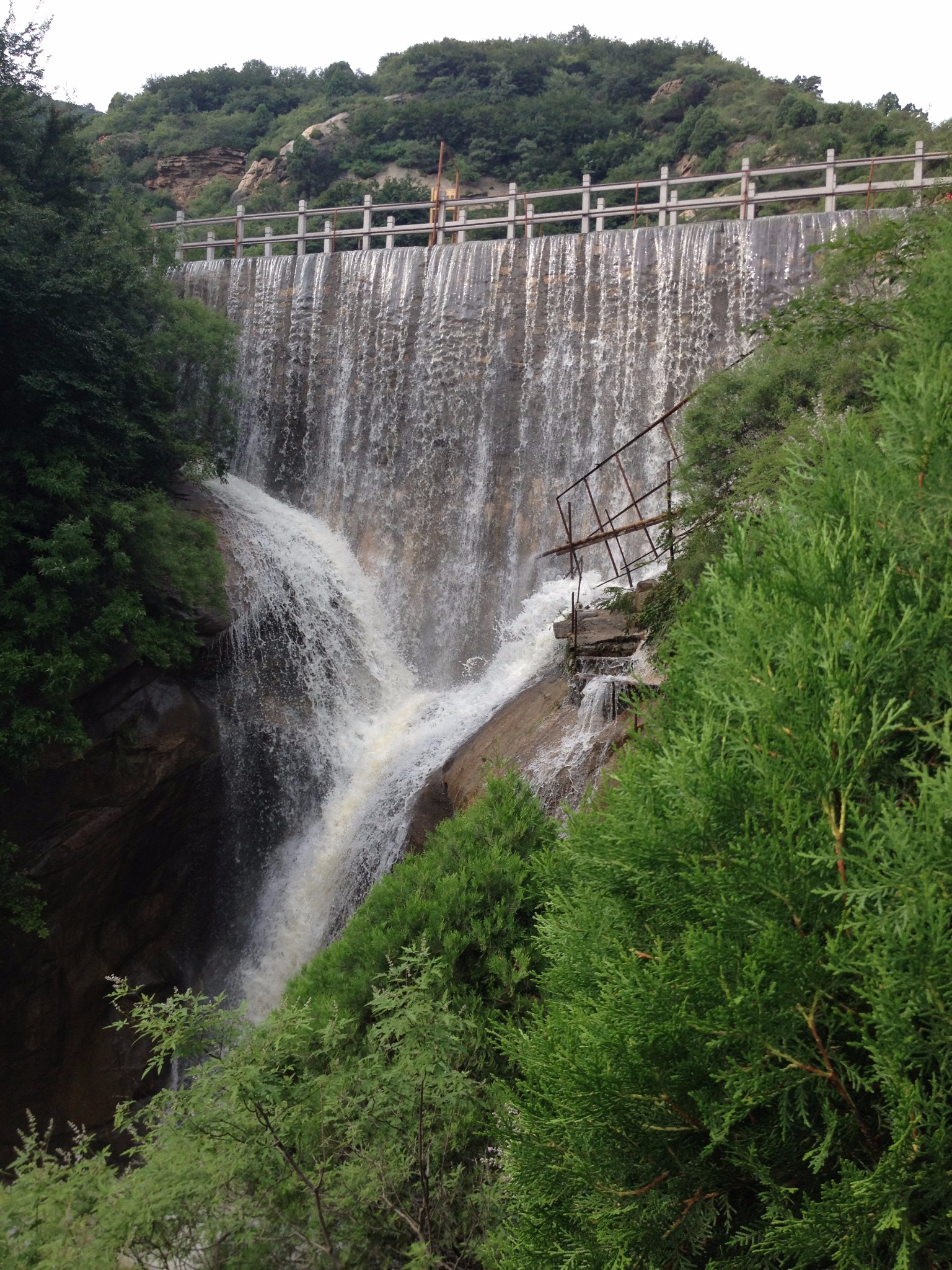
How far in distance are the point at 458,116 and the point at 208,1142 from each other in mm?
41146

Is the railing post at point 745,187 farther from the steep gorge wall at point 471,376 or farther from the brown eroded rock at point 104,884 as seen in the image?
the brown eroded rock at point 104,884

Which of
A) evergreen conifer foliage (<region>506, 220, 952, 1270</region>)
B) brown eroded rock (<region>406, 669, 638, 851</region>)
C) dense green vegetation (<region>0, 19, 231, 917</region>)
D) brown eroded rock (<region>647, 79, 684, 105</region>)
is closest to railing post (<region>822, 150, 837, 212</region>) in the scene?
brown eroded rock (<region>406, 669, 638, 851</region>)

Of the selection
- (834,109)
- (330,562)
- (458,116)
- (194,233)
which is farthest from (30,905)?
(458,116)

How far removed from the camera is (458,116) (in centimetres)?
3791

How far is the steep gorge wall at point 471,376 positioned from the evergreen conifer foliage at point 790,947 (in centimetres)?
1268

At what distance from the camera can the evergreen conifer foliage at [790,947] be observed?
244cm

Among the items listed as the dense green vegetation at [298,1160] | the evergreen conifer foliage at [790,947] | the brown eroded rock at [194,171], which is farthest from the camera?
the brown eroded rock at [194,171]

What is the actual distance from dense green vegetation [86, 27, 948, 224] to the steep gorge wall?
48.5ft

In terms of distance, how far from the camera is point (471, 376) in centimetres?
1808

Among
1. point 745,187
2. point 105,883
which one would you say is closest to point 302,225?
point 745,187

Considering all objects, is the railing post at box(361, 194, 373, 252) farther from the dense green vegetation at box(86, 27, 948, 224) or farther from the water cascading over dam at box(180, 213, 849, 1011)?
the dense green vegetation at box(86, 27, 948, 224)

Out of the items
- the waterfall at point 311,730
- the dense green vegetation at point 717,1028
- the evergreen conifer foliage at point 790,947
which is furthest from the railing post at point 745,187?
the evergreen conifer foliage at point 790,947

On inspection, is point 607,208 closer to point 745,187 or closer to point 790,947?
point 745,187

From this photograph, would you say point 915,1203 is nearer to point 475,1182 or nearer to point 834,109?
point 475,1182
